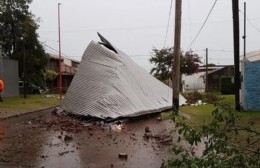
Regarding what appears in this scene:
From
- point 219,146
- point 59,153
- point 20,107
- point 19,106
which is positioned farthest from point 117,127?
point 19,106

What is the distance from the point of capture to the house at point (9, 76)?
4184 cm

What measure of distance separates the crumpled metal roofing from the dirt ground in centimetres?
77

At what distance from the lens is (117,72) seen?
2144 centimetres

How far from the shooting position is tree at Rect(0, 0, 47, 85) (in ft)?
159

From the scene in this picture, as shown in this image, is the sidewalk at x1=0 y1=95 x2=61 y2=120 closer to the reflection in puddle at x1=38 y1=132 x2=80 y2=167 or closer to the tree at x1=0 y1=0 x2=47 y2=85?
the reflection in puddle at x1=38 y1=132 x2=80 y2=167

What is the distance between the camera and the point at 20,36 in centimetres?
4953

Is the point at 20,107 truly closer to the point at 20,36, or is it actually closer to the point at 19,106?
the point at 19,106

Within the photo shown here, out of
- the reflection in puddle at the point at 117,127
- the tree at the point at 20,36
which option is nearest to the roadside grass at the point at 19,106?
the reflection in puddle at the point at 117,127

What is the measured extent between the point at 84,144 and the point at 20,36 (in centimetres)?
3839

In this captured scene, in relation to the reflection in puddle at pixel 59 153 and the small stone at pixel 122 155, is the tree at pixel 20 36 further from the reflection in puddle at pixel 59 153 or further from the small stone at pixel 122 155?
the small stone at pixel 122 155

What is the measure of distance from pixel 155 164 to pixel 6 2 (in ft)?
140

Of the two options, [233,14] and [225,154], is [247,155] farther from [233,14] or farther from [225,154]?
[233,14]

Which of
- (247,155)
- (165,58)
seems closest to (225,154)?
(247,155)

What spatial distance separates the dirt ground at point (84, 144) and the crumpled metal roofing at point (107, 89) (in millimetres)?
774
